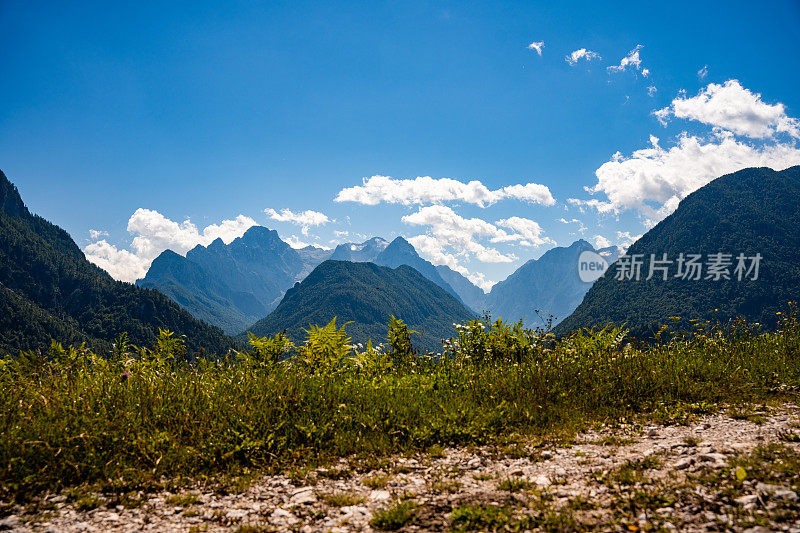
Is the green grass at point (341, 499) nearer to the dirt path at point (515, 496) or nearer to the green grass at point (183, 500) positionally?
the dirt path at point (515, 496)

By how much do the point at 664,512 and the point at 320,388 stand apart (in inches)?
202

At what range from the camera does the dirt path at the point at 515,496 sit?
152 inches

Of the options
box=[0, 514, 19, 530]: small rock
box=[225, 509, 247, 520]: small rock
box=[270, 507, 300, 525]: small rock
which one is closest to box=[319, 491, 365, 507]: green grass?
box=[270, 507, 300, 525]: small rock

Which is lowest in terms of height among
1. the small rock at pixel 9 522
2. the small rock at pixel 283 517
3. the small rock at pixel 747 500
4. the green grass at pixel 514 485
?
the small rock at pixel 9 522

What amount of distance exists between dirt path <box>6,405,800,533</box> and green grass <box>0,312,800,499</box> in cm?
51

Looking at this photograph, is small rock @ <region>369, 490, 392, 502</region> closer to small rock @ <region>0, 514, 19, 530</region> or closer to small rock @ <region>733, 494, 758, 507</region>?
small rock @ <region>733, 494, 758, 507</region>

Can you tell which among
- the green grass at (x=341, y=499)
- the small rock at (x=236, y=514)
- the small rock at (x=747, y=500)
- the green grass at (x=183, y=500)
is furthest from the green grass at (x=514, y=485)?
the green grass at (x=183, y=500)

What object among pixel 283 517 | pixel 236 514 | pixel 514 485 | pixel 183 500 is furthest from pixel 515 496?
pixel 183 500

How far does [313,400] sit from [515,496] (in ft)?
11.9

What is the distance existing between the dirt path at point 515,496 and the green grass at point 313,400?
513 mm

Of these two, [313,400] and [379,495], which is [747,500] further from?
[313,400]

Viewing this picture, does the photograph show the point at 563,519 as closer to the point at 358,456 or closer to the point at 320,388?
the point at 358,456

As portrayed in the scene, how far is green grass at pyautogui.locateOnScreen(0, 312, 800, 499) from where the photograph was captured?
5391 mm

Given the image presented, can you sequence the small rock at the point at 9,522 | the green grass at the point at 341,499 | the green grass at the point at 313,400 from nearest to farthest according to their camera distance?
the small rock at the point at 9,522
the green grass at the point at 341,499
the green grass at the point at 313,400
